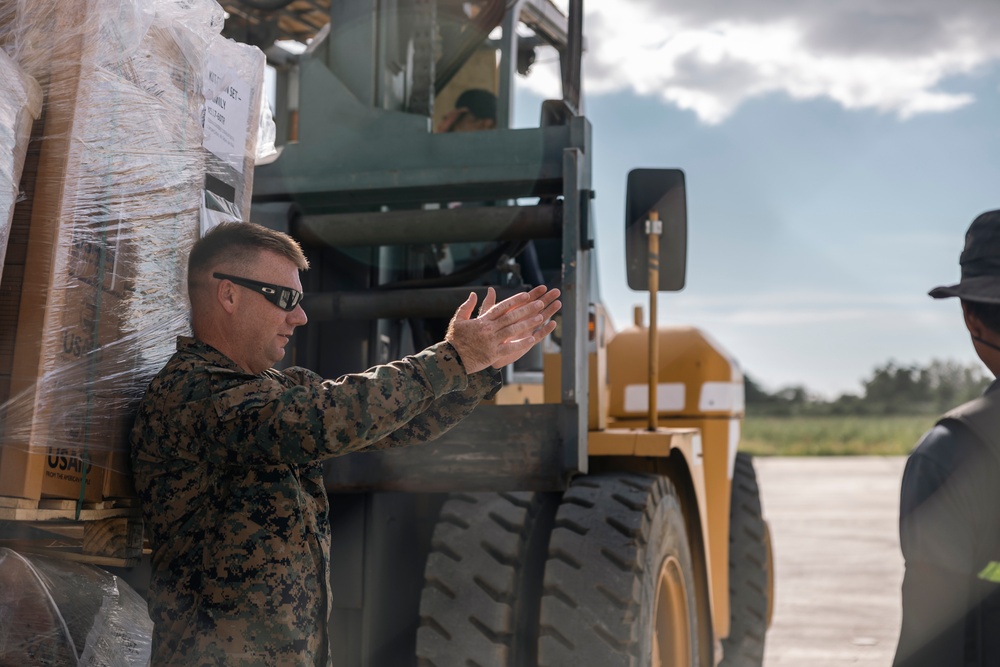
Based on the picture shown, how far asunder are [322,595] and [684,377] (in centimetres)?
375

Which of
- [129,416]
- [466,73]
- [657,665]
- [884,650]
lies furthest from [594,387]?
[884,650]

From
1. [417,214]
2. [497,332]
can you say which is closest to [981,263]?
[497,332]

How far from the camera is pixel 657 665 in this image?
4.07 m

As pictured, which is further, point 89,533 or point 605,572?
point 605,572

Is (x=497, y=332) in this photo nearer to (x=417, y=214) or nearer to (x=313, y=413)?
(x=313, y=413)

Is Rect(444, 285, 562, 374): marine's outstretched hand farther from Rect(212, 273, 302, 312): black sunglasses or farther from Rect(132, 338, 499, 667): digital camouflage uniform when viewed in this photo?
Rect(212, 273, 302, 312): black sunglasses

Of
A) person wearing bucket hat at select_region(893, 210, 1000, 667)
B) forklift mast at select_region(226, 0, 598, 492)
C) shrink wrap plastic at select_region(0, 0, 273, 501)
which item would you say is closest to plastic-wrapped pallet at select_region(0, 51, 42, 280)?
shrink wrap plastic at select_region(0, 0, 273, 501)

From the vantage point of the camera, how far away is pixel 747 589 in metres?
6.36

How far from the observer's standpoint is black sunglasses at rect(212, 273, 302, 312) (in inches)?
99.3

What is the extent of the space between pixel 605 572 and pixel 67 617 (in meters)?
1.61

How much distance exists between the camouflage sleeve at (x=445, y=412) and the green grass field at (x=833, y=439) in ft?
122

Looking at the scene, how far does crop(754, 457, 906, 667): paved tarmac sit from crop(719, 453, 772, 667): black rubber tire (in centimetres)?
130

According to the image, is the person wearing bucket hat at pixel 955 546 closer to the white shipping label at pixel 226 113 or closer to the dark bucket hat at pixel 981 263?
the dark bucket hat at pixel 981 263

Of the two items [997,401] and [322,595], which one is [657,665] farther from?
[997,401]
